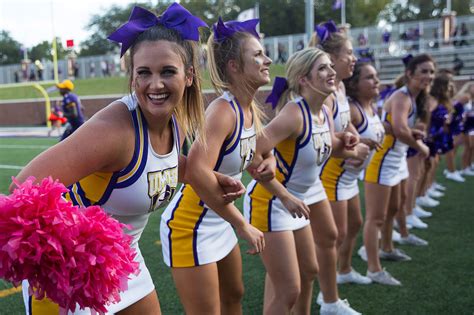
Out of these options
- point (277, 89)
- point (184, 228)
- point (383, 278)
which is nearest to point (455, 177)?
point (383, 278)

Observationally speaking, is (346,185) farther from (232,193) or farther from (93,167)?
(93,167)

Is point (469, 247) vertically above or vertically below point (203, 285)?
below

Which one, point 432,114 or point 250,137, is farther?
point 432,114

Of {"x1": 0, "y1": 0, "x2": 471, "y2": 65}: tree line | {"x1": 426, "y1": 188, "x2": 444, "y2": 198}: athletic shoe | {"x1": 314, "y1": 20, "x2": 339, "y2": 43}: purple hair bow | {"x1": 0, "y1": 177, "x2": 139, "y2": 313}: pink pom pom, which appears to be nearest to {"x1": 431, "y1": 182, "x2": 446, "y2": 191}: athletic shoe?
{"x1": 426, "y1": 188, "x2": 444, "y2": 198}: athletic shoe

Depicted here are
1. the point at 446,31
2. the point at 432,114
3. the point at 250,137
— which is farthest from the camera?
the point at 446,31

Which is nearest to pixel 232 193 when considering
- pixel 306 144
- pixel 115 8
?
pixel 306 144

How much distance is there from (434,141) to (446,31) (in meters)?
23.7

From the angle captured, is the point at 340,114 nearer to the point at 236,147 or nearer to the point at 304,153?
the point at 304,153

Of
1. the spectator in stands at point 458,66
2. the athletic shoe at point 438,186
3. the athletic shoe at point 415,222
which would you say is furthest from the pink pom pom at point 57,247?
the spectator in stands at point 458,66

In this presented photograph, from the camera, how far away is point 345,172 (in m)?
4.08

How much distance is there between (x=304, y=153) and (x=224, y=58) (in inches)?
30.1

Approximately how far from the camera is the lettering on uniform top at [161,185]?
2004 mm

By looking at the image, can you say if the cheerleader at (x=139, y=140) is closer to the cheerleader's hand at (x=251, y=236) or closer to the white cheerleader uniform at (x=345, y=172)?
the cheerleader's hand at (x=251, y=236)

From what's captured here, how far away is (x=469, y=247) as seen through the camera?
17.2 ft
